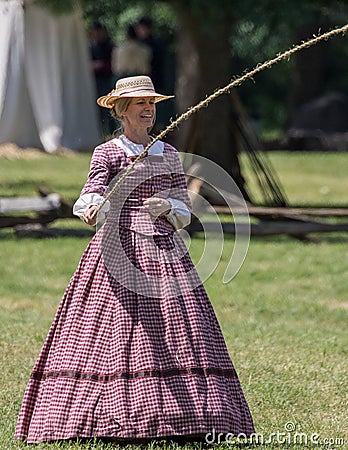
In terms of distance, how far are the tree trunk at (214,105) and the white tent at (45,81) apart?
5.15m

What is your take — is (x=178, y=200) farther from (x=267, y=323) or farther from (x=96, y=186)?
(x=267, y=323)

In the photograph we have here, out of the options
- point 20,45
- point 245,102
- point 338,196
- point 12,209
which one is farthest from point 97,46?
point 245,102

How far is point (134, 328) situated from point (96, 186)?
0.65 meters

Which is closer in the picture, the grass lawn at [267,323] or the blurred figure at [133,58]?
the grass lawn at [267,323]

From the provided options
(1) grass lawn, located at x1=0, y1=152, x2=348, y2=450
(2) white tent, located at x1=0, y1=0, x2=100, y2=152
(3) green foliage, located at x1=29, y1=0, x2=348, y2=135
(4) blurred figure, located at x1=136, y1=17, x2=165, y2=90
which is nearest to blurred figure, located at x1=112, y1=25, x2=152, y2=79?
(4) blurred figure, located at x1=136, y1=17, x2=165, y2=90

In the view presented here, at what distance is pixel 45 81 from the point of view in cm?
1908

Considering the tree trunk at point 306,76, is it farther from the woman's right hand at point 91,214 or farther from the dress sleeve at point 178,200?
the woman's right hand at point 91,214

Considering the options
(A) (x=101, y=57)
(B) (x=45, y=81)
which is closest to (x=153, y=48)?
(A) (x=101, y=57)

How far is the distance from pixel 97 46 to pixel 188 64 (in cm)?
371

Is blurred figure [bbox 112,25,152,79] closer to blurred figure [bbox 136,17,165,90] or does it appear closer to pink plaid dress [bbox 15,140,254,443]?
blurred figure [bbox 136,17,165,90]

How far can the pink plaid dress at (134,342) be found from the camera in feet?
15.8

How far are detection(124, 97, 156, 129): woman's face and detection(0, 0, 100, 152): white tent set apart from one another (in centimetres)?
1336

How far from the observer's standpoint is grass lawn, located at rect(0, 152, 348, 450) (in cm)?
558

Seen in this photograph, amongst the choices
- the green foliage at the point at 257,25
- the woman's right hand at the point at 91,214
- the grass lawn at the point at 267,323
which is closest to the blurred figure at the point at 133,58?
the green foliage at the point at 257,25
